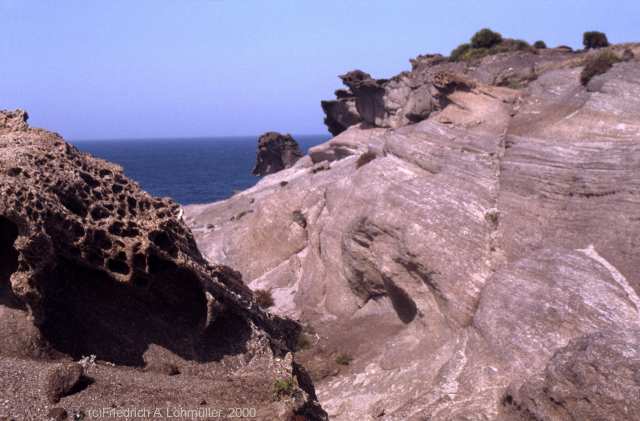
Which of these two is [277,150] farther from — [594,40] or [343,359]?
[343,359]

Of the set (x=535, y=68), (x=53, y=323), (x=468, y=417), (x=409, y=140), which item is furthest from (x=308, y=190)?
(x=53, y=323)

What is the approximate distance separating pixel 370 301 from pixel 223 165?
145799mm

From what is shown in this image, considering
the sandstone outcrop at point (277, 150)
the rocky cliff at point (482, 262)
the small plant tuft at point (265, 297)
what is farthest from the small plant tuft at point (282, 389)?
the sandstone outcrop at point (277, 150)

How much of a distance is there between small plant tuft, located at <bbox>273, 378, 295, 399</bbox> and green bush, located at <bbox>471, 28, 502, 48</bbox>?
50.1m

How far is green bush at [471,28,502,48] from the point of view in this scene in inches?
2188

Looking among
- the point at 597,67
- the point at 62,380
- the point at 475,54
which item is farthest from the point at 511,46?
the point at 62,380

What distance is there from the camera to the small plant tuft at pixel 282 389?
38.1ft

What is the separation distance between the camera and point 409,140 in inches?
1046

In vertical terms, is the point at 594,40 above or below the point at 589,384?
above

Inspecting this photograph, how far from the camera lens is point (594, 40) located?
49250 mm

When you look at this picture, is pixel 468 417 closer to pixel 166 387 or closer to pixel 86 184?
pixel 166 387

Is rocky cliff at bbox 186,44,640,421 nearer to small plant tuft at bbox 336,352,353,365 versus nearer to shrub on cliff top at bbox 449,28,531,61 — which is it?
small plant tuft at bbox 336,352,353,365

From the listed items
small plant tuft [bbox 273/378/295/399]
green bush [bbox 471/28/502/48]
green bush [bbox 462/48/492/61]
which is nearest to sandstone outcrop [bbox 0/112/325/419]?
small plant tuft [bbox 273/378/295/399]

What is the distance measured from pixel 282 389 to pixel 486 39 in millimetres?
51011
